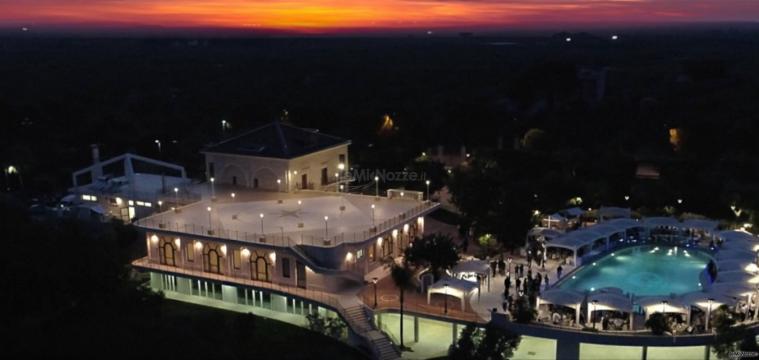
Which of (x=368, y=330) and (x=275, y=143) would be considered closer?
(x=368, y=330)

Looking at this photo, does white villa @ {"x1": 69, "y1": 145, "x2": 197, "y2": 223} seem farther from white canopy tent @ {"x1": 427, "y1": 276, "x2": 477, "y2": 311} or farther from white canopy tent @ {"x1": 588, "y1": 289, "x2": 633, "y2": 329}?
white canopy tent @ {"x1": 588, "y1": 289, "x2": 633, "y2": 329}

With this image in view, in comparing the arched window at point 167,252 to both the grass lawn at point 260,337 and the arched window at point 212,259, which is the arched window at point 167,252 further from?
the grass lawn at point 260,337

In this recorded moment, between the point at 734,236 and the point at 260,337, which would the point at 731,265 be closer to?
the point at 734,236

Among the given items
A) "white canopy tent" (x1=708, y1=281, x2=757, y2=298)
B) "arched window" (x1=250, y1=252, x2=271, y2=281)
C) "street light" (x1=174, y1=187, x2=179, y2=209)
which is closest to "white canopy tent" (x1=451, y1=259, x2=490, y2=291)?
"arched window" (x1=250, y1=252, x2=271, y2=281)

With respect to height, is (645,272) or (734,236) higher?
(734,236)

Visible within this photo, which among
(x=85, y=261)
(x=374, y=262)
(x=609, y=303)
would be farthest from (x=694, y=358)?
(x=85, y=261)

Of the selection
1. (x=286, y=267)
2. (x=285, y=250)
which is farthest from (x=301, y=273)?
(x=285, y=250)
